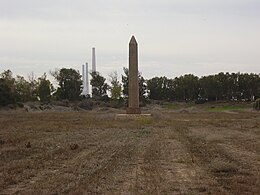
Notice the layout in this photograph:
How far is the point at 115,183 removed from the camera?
10.0 metres

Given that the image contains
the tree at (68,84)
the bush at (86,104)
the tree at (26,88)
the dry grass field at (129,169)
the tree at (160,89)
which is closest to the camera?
the dry grass field at (129,169)

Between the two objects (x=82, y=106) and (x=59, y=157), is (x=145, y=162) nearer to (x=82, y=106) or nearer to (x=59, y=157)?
(x=59, y=157)

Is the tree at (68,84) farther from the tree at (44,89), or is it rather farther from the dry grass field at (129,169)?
the dry grass field at (129,169)

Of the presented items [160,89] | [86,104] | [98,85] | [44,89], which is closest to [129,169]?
[86,104]

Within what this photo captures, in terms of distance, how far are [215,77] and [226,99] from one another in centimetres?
660

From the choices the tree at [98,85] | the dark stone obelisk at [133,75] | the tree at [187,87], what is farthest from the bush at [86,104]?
the dark stone obelisk at [133,75]

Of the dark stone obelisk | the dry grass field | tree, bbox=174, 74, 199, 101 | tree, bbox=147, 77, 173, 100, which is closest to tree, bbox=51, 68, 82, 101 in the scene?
tree, bbox=147, 77, 173, 100

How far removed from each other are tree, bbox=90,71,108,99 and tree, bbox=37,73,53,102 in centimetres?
1242

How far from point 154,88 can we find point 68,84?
23.0 meters

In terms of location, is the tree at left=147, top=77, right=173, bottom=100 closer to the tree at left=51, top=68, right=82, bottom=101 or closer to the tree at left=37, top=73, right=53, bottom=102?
the tree at left=51, top=68, right=82, bottom=101

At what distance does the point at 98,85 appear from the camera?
109 m

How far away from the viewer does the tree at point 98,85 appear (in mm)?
108250

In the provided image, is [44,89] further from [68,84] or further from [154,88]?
[154,88]

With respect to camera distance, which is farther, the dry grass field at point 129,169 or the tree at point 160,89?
the tree at point 160,89
